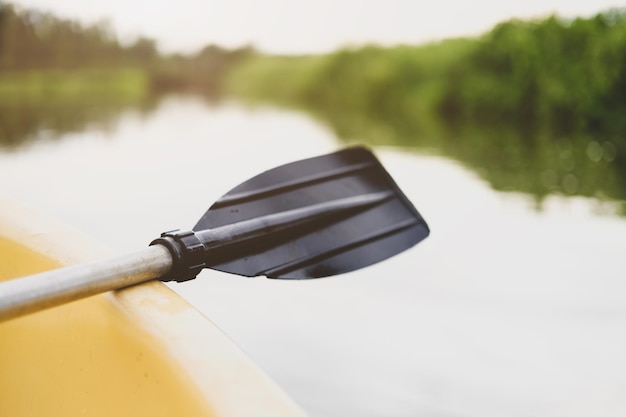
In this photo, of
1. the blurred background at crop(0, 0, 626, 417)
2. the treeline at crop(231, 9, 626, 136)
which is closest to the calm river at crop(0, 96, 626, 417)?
the blurred background at crop(0, 0, 626, 417)

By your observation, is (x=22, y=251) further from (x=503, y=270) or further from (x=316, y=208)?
Result: (x=503, y=270)

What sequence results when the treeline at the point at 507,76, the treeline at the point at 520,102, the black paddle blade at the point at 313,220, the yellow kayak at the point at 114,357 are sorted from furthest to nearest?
the treeline at the point at 507,76 → the treeline at the point at 520,102 → the black paddle blade at the point at 313,220 → the yellow kayak at the point at 114,357

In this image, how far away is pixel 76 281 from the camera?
65cm

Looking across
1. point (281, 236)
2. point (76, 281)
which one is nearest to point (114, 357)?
point (76, 281)

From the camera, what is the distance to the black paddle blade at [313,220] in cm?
97

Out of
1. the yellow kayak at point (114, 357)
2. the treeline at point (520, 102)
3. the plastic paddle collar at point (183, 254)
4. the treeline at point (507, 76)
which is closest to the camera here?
the yellow kayak at point (114, 357)

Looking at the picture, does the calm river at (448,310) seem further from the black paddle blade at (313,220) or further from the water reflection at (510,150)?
the black paddle blade at (313,220)

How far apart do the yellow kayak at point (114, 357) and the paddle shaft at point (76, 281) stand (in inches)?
0.9

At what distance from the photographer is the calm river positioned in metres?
1.69

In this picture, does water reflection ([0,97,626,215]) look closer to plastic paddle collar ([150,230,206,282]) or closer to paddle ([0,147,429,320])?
paddle ([0,147,429,320])

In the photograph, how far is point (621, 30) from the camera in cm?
766

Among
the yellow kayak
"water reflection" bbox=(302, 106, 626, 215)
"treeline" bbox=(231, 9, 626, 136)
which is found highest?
"treeline" bbox=(231, 9, 626, 136)

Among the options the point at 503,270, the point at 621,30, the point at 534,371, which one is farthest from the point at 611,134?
the point at 534,371

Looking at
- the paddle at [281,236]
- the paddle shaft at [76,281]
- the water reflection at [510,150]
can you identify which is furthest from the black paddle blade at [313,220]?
the water reflection at [510,150]
